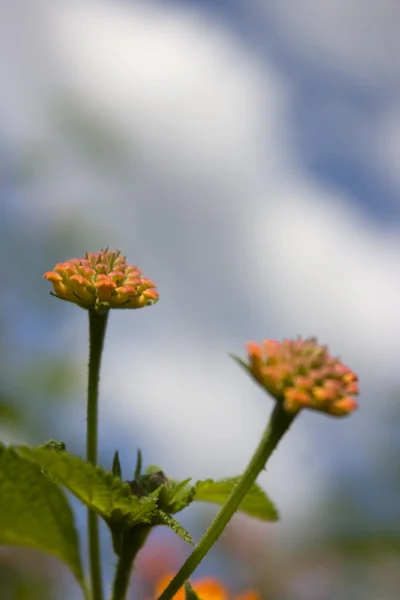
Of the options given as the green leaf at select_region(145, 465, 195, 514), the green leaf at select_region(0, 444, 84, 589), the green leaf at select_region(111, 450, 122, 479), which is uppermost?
the green leaf at select_region(145, 465, 195, 514)

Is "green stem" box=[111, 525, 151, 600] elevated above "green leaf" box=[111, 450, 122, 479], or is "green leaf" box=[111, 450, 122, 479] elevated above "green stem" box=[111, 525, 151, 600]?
"green leaf" box=[111, 450, 122, 479]

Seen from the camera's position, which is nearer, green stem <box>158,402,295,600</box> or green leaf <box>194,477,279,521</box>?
green stem <box>158,402,295,600</box>

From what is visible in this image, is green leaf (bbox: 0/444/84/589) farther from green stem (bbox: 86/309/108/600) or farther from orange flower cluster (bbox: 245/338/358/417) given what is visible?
orange flower cluster (bbox: 245/338/358/417)

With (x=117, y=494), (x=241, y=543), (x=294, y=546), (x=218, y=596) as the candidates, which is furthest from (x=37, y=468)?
(x=294, y=546)

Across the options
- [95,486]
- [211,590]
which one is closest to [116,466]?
[95,486]

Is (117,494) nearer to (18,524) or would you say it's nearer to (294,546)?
(18,524)

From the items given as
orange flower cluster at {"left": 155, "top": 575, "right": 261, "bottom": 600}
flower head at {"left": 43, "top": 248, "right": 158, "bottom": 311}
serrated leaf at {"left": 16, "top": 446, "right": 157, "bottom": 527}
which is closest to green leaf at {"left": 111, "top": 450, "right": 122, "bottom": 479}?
serrated leaf at {"left": 16, "top": 446, "right": 157, "bottom": 527}
